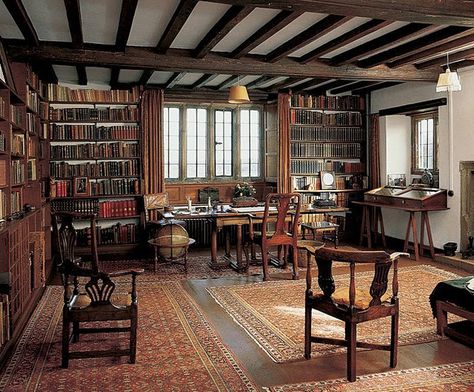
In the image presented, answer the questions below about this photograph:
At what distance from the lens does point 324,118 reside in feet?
33.2

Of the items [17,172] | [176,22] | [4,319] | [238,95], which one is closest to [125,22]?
[176,22]

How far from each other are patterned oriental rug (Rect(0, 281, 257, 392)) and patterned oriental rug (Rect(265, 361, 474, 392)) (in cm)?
47

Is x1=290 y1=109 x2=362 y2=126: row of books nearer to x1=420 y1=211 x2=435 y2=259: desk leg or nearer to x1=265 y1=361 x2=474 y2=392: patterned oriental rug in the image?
x1=420 y1=211 x2=435 y2=259: desk leg

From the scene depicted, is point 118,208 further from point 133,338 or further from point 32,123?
point 133,338

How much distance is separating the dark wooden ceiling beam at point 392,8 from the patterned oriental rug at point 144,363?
2.84 m

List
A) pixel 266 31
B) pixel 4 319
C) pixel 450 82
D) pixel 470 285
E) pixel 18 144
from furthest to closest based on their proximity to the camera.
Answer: pixel 450 82 < pixel 18 144 < pixel 266 31 < pixel 470 285 < pixel 4 319

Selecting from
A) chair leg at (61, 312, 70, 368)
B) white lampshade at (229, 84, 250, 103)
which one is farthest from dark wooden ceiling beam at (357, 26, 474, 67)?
chair leg at (61, 312, 70, 368)

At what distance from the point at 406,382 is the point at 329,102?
724 cm

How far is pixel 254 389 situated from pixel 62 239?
218 centimetres

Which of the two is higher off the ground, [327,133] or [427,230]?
[327,133]

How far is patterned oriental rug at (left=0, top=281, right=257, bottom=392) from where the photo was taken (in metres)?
3.58

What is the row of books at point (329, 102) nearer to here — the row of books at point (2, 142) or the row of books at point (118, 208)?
the row of books at point (118, 208)

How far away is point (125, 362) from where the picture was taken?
157 inches

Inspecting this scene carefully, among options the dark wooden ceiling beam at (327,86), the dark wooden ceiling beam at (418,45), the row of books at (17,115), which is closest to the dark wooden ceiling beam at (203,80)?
the dark wooden ceiling beam at (327,86)
